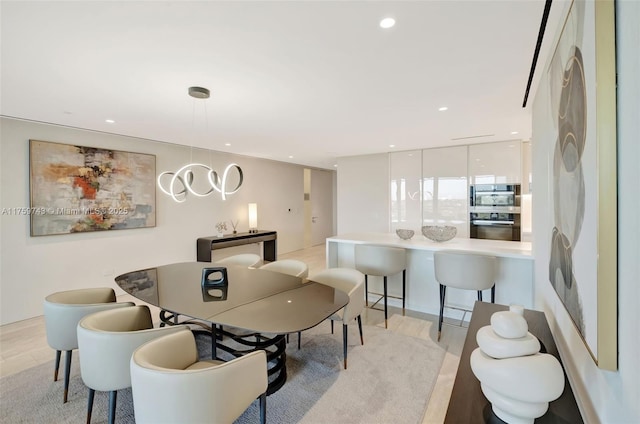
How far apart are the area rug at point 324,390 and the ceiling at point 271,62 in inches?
98.1

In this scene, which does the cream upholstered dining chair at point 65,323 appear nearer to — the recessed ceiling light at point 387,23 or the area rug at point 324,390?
the area rug at point 324,390

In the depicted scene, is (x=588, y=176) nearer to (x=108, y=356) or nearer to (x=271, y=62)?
(x=271, y=62)

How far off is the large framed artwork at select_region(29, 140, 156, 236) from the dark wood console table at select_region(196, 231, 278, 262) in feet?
3.32

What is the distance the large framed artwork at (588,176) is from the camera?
0.70 meters

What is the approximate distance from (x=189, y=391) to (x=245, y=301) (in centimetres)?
93

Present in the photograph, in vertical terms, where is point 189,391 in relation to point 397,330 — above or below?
above

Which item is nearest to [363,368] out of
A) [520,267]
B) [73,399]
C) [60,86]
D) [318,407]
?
[318,407]

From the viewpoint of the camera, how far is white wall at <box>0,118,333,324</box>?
11.5ft

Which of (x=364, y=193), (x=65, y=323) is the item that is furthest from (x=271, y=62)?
(x=364, y=193)

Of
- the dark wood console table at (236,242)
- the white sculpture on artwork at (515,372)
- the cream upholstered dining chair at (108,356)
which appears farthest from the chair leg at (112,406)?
the dark wood console table at (236,242)

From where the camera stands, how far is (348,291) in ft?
8.93

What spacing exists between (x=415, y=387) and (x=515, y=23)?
2.58 meters

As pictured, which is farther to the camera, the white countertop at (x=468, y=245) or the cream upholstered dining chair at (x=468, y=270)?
the white countertop at (x=468, y=245)

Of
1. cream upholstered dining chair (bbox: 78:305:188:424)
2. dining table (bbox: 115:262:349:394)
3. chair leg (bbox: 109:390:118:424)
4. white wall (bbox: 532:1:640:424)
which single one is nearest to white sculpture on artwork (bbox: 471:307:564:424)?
white wall (bbox: 532:1:640:424)
